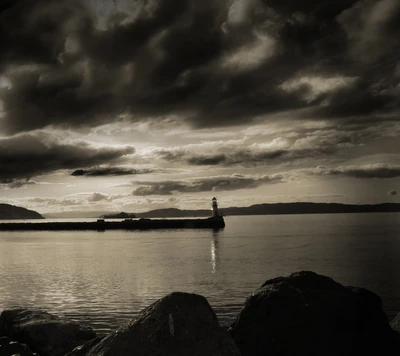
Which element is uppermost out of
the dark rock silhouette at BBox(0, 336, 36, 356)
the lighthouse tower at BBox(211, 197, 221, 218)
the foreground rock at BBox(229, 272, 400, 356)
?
the lighthouse tower at BBox(211, 197, 221, 218)

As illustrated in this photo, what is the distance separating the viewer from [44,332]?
1035 cm

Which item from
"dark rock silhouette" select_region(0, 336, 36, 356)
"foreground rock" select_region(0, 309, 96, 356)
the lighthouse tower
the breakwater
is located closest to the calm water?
"foreground rock" select_region(0, 309, 96, 356)

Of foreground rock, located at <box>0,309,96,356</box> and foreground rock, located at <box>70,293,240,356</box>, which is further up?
foreground rock, located at <box>70,293,240,356</box>

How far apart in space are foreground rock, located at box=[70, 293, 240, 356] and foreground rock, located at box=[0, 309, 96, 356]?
479 cm

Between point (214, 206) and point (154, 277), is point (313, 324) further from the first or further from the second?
point (214, 206)

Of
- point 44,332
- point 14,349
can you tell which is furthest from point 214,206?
point 14,349

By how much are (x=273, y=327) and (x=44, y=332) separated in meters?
6.03

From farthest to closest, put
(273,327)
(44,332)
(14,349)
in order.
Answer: (44,332) < (14,349) < (273,327)

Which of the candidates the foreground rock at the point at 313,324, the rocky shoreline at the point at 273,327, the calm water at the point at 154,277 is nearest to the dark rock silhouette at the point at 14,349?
the rocky shoreline at the point at 273,327

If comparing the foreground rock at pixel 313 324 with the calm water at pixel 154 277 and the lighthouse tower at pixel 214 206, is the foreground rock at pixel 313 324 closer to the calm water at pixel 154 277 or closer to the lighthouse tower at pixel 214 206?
the calm water at pixel 154 277

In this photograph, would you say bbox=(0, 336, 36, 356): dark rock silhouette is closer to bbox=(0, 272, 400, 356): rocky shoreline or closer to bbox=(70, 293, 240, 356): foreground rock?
bbox=(0, 272, 400, 356): rocky shoreline

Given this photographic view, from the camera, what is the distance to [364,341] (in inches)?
276

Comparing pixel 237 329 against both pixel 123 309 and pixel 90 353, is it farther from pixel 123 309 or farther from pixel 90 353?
pixel 123 309

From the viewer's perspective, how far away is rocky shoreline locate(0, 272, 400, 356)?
579cm
